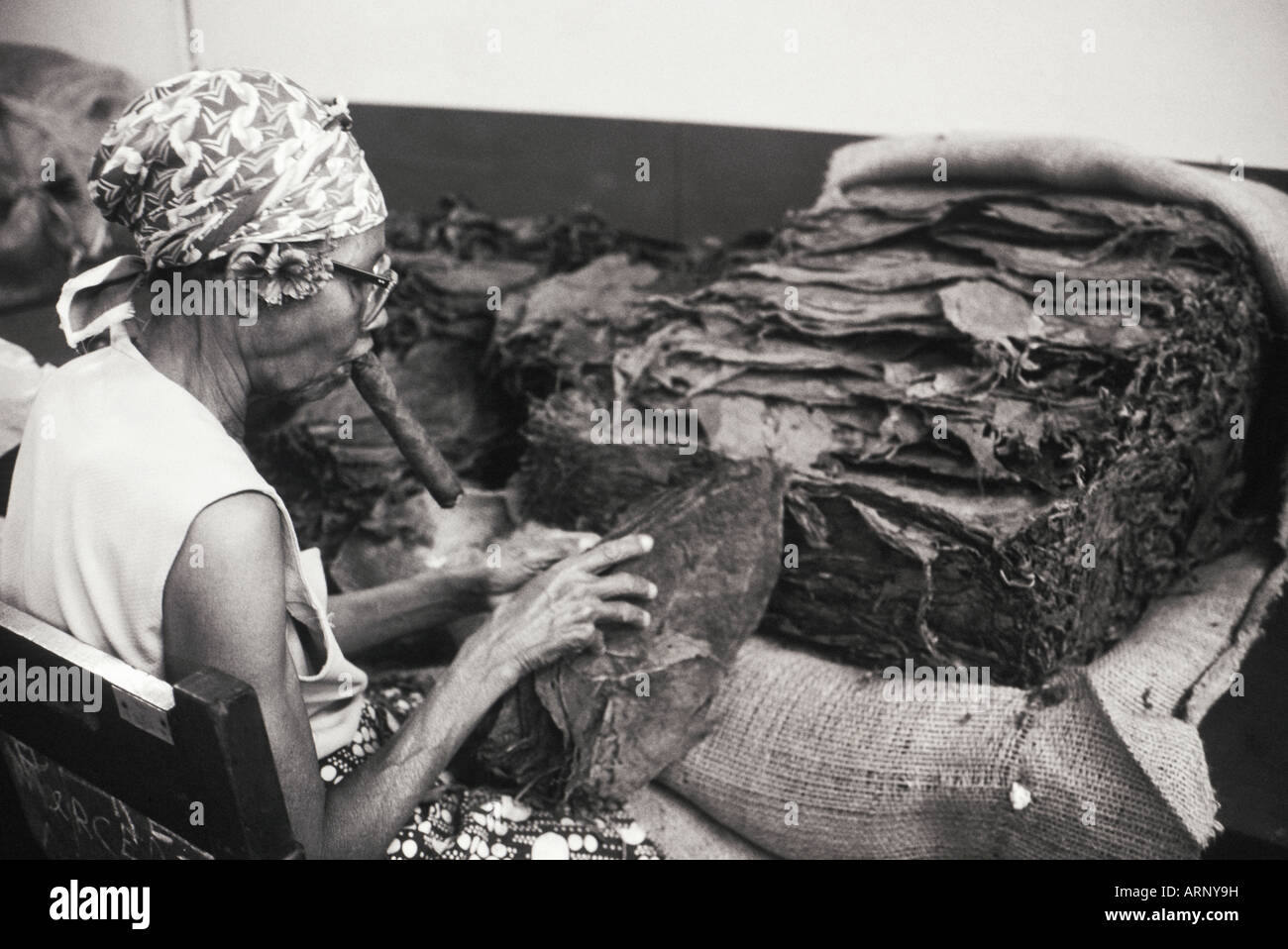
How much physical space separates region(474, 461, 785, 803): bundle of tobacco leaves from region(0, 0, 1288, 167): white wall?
2.95ft

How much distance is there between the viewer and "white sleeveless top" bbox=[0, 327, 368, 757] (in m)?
1.25

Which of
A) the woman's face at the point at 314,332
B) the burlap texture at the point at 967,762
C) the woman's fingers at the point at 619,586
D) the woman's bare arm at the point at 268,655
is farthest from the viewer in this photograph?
the woman's fingers at the point at 619,586

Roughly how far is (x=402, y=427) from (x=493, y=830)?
0.60 metres

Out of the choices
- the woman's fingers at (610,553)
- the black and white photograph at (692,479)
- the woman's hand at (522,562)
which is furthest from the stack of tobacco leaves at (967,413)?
the woman's fingers at (610,553)

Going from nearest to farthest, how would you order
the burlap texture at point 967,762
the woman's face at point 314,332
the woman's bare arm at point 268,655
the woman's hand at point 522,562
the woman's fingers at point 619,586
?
1. the woman's bare arm at point 268,655
2. the woman's face at point 314,332
3. the burlap texture at point 967,762
4. the woman's fingers at point 619,586
5. the woman's hand at point 522,562

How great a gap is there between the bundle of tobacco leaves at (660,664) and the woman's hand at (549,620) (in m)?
0.04

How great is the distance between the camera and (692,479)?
1.84 meters

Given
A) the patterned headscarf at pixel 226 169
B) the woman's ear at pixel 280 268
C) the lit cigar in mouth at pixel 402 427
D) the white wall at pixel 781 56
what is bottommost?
the lit cigar in mouth at pixel 402 427

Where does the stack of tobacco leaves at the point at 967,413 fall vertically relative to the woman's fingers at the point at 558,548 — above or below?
above

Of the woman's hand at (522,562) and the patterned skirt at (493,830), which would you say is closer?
the patterned skirt at (493,830)

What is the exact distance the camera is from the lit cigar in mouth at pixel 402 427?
1.61 m

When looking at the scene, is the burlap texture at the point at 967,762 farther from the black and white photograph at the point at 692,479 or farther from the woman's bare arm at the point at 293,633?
the woman's bare arm at the point at 293,633
